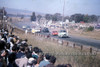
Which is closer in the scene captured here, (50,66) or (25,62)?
(50,66)

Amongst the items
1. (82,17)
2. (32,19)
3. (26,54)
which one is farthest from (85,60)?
(32,19)

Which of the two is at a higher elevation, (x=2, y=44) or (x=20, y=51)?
(x=2, y=44)

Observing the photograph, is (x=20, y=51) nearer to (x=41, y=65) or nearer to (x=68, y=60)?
(x=41, y=65)

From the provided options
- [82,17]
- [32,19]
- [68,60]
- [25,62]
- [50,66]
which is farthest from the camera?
[32,19]

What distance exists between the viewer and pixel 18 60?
493 cm

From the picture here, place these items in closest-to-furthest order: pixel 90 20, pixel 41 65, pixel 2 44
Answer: pixel 41 65
pixel 2 44
pixel 90 20

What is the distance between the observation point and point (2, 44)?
5.19 metres

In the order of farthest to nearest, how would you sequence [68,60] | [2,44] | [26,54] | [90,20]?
[90,20]
[68,60]
[26,54]
[2,44]

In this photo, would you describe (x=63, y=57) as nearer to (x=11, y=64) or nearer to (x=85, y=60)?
(x=85, y=60)

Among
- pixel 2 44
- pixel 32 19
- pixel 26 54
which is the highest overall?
pixel 2 44

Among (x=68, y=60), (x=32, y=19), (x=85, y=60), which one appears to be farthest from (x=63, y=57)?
(x=32, y=19)

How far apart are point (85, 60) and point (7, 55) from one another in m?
7.35

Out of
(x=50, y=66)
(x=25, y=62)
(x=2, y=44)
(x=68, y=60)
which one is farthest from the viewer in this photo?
(x=68, y=60)

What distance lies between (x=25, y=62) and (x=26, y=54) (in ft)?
2.67
